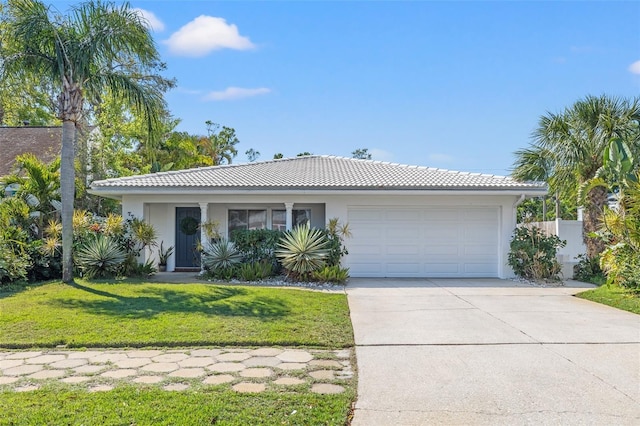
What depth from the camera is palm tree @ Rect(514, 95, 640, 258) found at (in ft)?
43.2

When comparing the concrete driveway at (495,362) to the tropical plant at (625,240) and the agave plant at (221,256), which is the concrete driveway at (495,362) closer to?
the tropical plant at (625,240)

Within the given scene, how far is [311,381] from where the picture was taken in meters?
4.68

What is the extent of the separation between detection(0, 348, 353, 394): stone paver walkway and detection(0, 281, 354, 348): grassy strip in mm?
362

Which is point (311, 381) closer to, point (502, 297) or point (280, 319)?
point (280, 319)

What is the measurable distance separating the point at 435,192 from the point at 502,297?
12.8 feet

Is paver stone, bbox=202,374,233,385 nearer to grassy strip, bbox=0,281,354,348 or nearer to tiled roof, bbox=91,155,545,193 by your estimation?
grassy strip, bbox=0,281,354,348

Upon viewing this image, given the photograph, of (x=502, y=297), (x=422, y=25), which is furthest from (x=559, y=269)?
(x=422, y=25)

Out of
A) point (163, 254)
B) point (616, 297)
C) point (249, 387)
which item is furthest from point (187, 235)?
point (616, 297)

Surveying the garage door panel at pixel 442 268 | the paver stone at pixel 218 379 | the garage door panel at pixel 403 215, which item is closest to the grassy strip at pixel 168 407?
the paver stone at pixel 218 379

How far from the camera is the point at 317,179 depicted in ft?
47.0

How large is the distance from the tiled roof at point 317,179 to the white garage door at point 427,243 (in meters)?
1.00

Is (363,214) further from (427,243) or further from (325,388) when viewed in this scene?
(325,388)

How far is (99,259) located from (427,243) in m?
9.44

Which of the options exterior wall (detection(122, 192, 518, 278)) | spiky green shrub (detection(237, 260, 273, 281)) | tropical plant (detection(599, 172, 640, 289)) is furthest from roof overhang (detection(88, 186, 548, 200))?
tropical plant (detection(599, 172, 640, 289))
